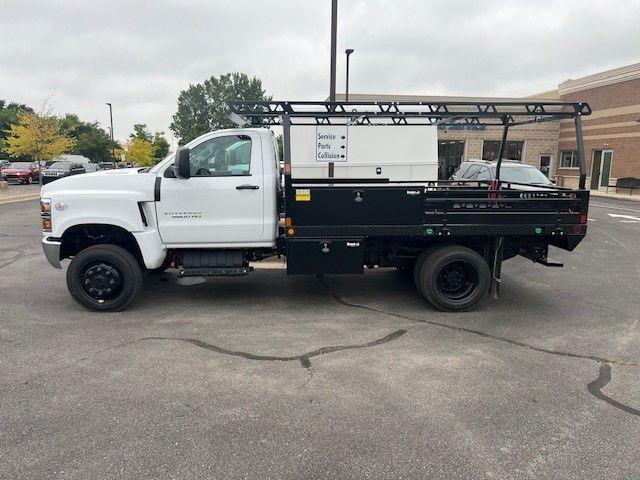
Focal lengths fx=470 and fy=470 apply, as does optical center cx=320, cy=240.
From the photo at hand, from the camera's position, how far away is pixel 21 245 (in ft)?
33.6

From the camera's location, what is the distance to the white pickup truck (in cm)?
570

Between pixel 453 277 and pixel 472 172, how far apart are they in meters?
8.59

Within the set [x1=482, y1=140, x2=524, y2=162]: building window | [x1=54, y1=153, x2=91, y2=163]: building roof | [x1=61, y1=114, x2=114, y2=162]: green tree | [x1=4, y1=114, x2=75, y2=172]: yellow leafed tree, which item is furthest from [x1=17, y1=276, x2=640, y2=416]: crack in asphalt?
[x1=61, y1=114, x2=114, y2=162]: green tree

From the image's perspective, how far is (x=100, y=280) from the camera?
580cm

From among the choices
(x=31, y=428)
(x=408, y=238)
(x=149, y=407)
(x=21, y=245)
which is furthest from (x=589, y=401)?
(x=21, y=245)

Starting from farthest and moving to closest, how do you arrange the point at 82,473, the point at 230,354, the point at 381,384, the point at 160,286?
the point at 160,286
the point at 230,354
the point at 381,384
the point at 82,473

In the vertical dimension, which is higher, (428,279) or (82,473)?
(428,279)

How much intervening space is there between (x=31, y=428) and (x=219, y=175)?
3394 mm

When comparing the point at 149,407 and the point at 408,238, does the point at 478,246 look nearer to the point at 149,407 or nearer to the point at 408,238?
the point at 408,238

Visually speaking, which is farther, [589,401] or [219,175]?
[219,175]

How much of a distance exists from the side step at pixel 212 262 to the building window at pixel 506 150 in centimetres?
1618

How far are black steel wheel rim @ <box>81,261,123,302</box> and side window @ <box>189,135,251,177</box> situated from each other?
1.58 m

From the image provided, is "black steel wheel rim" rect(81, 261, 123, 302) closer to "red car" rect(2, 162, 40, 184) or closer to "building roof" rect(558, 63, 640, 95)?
"red car" rect(2, 162, 40, 184)

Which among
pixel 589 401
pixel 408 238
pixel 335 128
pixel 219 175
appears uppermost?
pixel 335 128
